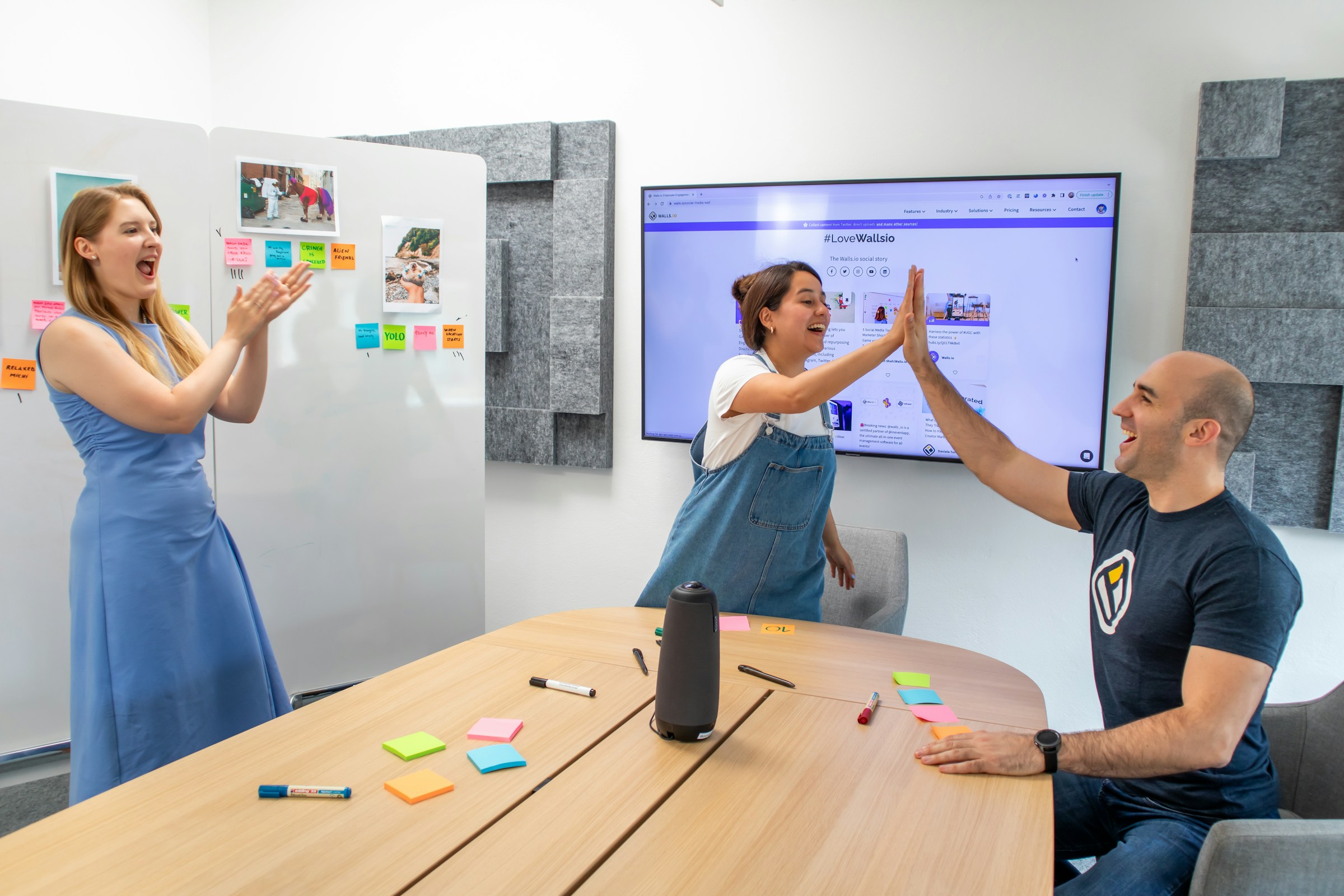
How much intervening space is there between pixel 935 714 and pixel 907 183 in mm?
1867

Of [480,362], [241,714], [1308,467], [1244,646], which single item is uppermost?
[480,362]

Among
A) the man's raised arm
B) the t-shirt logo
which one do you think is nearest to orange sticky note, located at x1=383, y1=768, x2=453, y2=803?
the t-shirt logo

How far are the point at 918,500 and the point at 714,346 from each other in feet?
2.88

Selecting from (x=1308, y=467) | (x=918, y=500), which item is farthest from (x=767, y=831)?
(x=1308, y=467)

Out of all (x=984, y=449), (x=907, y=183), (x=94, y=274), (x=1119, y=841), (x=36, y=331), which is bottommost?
(x=1119, y=841)

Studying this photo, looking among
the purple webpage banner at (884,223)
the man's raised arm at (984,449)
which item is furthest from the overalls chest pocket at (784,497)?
the purple webpage banner at (884,223)

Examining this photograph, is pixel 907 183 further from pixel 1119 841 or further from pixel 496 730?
pixel 496 730

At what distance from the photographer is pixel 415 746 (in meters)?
1.35

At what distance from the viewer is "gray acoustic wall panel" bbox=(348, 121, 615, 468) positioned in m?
3.29

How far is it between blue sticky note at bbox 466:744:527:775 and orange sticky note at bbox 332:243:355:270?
7.02 ft

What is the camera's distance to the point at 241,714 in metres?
2.14

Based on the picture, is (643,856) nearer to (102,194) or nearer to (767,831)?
(767,831)

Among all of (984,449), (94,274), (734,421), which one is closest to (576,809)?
(734,421)

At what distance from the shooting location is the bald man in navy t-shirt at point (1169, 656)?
4.43 ft
